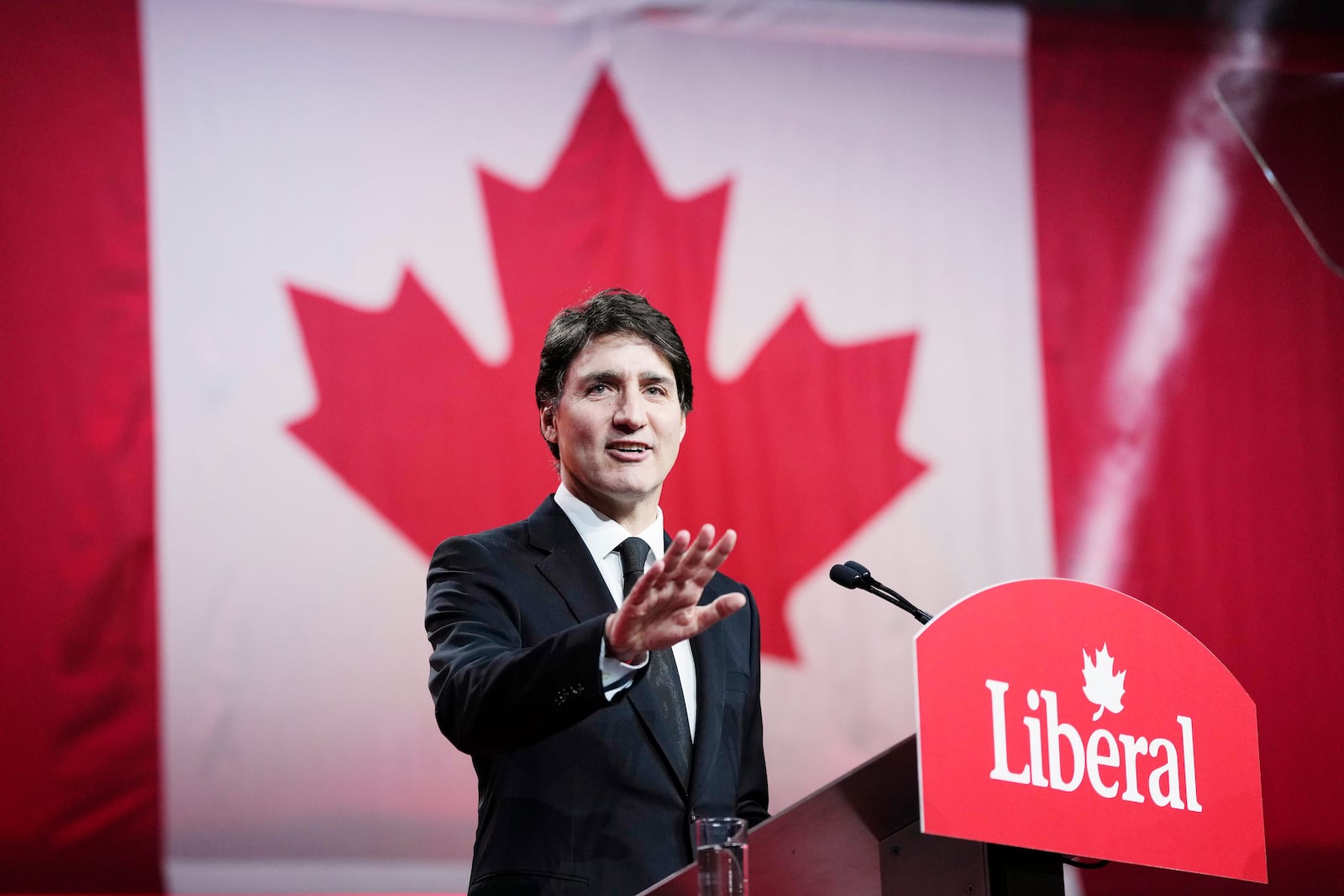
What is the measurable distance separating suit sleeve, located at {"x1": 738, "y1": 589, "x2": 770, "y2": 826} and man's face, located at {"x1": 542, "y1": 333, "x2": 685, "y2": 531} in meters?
0.32

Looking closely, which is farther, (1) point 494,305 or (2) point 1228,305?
(2) point 1228,305

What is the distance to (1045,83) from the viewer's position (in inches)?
155

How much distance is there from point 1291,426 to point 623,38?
7.20 ft

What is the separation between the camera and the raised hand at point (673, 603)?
128 centimetres

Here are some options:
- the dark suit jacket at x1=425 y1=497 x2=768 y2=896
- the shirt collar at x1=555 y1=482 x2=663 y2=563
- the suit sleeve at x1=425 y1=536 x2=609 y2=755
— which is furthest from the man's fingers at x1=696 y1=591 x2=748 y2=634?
the shirt collar at x1=555 y1=482 x2=663 y2=563

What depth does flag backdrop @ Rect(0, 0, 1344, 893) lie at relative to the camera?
3.12 metres

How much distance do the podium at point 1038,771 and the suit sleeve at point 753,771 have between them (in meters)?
0.43

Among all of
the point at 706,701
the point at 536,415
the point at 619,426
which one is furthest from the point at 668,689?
the point at 536,415

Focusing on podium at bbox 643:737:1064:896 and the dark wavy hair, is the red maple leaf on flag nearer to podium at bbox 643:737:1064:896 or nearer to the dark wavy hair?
the dark wavy hair

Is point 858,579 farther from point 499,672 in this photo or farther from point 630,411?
point 499,672

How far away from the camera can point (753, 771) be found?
6.34 feet

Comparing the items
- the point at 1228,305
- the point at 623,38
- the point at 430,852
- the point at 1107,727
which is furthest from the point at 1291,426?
the point at 1107,727

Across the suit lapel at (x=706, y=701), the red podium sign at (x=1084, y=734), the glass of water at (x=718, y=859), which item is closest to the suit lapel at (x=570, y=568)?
the suit lapel at (x=706, y=701)

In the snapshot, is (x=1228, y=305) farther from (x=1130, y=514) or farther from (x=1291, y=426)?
(x=1130, y=514)
